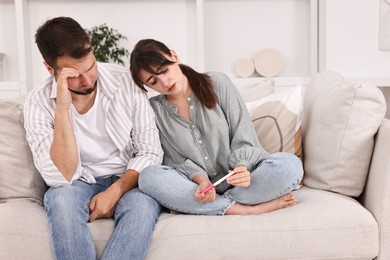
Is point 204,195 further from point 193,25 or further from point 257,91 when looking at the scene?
point 193,25

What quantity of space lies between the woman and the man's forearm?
23 centimetres

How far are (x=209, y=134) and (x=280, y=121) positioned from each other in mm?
292

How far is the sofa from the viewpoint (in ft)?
5.69

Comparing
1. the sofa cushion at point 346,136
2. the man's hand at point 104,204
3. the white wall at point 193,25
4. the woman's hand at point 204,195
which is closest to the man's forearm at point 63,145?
the man's hand at point 104,204

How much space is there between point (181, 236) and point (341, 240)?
0.46 metres

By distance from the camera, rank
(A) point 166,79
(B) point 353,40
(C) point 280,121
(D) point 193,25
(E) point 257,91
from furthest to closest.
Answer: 1. (D) point 193,25
2. (B) point 353,40
3. (E) point 257,91
4. (C) point 280,121
5. (A) point 166,79

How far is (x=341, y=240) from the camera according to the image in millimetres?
1747

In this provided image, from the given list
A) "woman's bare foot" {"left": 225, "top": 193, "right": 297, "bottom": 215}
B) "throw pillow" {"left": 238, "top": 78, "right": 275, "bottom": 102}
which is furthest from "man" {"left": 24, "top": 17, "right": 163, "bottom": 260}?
"throw pillow" {"left": 238, "top": 78, "right": 275, "bottom": 102}

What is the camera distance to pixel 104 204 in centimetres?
182

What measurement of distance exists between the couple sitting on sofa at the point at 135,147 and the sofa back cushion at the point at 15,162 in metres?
0.10

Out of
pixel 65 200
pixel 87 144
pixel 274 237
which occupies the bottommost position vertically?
pixel 274 237

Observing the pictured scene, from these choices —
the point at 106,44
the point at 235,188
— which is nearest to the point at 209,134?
the point at 235,188

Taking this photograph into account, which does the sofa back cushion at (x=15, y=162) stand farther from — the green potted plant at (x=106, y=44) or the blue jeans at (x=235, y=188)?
the green potted plant at (x=106, y=44)

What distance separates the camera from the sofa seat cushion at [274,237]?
1729 mm
